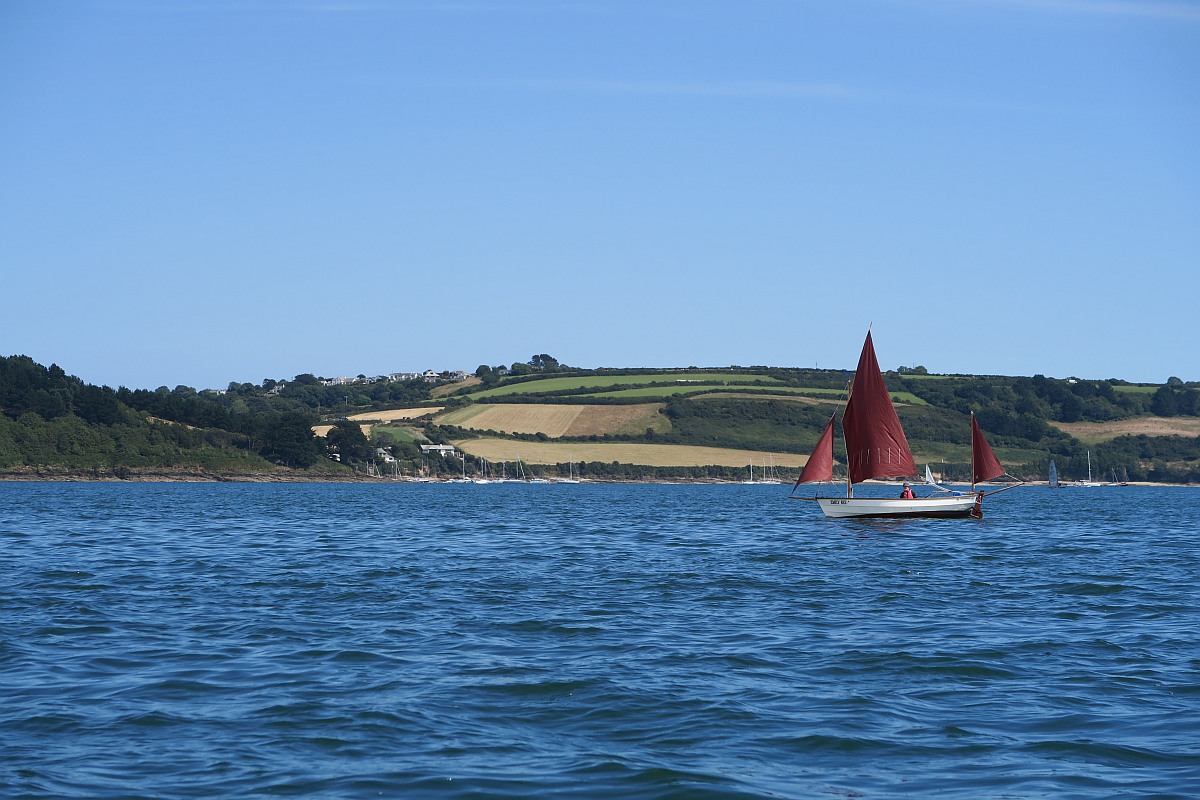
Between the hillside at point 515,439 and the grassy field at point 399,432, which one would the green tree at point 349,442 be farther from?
the grassy field at point 399,432

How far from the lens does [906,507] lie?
188 ft

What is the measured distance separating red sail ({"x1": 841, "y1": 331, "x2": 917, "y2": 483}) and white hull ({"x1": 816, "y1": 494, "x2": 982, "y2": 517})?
7.71 ft

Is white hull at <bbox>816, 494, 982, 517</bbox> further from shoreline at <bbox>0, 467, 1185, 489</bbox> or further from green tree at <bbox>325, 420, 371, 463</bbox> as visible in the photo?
green tree at <bbox>325, 420, 371, 463</bbox>

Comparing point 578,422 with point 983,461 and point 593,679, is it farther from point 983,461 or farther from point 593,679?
point 593,679

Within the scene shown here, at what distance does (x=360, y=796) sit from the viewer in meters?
11.6

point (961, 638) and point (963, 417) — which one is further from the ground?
point (963, 417)

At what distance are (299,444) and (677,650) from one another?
16833 centimetres

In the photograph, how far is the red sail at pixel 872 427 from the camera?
54312 mm

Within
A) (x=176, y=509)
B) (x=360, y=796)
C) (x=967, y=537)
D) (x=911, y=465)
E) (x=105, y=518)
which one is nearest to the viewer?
(x=360, y=796)

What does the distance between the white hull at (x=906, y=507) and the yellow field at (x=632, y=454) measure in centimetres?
12154

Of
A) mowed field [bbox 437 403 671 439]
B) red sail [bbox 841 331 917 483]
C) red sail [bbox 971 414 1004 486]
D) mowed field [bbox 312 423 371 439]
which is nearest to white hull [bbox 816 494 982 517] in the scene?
red sail [bbox 841 331 917 483]

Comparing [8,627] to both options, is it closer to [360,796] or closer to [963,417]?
[360,796]

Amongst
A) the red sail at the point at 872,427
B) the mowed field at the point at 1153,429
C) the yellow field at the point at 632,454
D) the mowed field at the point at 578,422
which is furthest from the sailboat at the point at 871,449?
the mowed field at the point at 1153,429

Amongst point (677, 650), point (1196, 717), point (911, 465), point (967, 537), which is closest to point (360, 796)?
point (677, 650)
